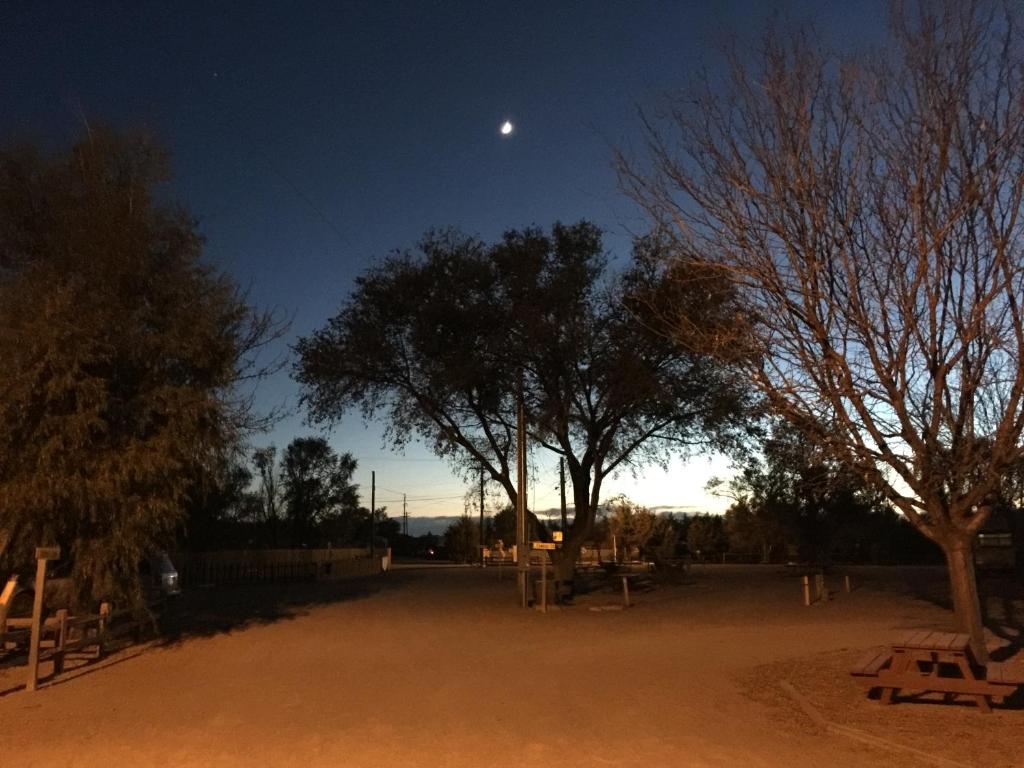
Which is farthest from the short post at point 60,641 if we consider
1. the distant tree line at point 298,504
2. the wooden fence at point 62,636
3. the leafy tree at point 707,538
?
the leafy tree at point 707,538

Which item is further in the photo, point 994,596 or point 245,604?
point 994,596

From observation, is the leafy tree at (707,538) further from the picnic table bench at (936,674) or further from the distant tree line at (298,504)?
the picnic table bench at (936,674)

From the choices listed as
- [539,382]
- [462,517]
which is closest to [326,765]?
[539,382]

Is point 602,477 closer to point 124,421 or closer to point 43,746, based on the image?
point 124,421

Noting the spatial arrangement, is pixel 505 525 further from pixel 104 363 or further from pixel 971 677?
pixel 971 677

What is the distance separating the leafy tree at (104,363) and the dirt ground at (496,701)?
2169 mm

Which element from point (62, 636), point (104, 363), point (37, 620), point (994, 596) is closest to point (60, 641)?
point (62, 636)

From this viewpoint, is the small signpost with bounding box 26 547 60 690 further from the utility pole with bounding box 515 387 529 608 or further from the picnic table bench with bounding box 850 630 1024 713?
the utility pole with bounding box 515 387 529 608

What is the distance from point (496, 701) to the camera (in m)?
10.5

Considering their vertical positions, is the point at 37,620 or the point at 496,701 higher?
the point at 37,620

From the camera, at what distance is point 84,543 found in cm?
1420

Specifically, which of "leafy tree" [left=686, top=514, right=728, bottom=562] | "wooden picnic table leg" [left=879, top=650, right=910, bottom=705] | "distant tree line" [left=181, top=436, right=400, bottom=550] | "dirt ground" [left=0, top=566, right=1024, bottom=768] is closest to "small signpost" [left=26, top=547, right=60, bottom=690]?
"dirt ground" [left=0, top=566, right=1024, bottom=768]

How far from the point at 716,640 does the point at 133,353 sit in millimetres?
10671

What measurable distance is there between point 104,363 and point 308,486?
127 feet
